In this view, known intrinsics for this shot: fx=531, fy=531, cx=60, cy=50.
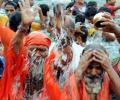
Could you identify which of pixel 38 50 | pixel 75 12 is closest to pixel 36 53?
pixel 38 50

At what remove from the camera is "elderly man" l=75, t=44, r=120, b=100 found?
5.46 m

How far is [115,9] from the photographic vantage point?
1371 cm

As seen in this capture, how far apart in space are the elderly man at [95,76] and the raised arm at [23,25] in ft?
2.48

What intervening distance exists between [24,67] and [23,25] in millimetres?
517

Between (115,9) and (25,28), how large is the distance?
8.13 m

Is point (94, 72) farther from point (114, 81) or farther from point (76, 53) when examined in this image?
point (76, 53)

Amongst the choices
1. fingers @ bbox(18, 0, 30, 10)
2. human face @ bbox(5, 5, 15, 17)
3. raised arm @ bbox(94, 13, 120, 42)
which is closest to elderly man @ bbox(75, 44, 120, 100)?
raised arm @ bbox(94, 13, 120, 42)

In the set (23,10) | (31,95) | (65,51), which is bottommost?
(31,95)

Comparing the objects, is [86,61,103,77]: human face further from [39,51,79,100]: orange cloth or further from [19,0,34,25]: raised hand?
[19,0,34,25]: raised hand

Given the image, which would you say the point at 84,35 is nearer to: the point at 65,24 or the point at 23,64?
the point at 65,24

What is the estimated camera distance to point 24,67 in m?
6.06

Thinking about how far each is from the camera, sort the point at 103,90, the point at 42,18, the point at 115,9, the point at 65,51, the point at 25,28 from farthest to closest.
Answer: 1. the point at 115,9
2. the point at 42,18
3. the point at 65,51
4. the point at 25,28
5. the point at 103,90

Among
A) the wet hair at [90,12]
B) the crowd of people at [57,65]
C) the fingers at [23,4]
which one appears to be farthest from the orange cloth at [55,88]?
the wet hair at [90,12]

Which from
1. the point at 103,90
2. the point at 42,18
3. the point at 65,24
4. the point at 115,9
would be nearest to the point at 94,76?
the point at 103,90
